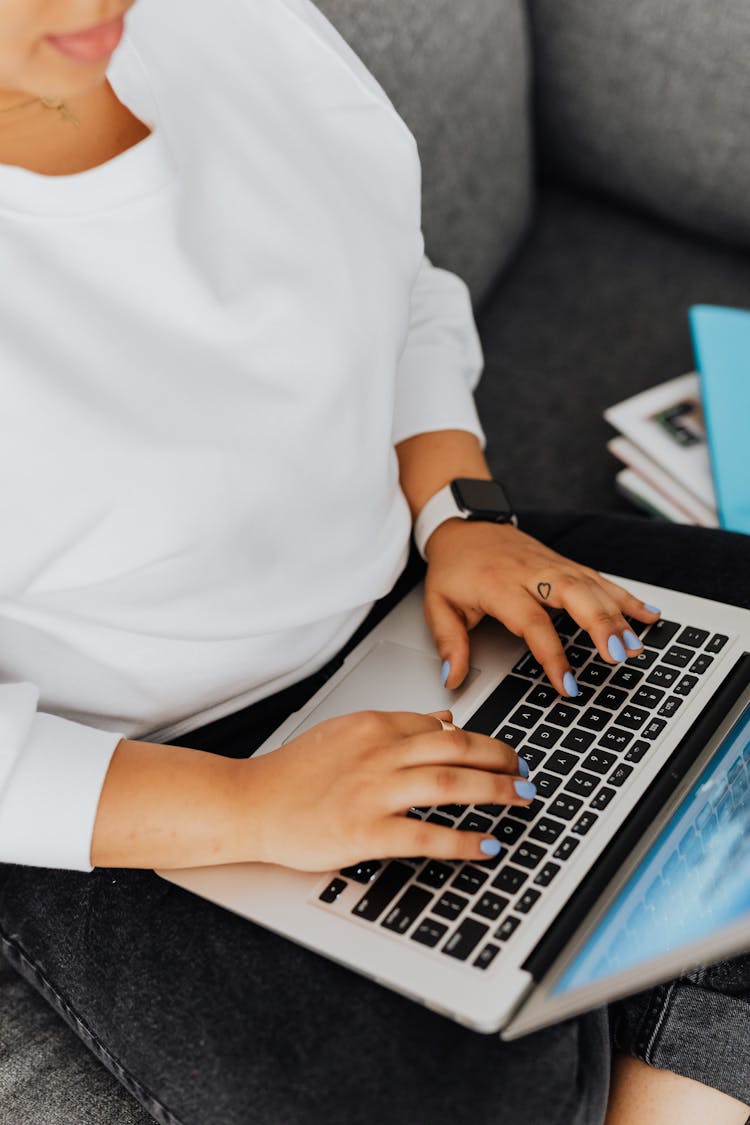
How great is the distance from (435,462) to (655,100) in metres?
0.65

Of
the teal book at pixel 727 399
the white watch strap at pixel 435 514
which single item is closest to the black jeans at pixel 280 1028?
the white watch strap at pixel 435 514

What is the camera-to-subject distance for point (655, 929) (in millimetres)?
685

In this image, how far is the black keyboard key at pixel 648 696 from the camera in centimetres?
81

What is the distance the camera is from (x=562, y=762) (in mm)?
779

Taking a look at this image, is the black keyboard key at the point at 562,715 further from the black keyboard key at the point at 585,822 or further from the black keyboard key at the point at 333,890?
the black keyboard key at the point at 333,890

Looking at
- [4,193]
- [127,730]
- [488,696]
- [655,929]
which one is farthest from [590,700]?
[4,193]

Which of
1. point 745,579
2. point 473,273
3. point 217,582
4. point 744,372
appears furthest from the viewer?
point 473,273

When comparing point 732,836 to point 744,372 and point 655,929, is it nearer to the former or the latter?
point 655,929

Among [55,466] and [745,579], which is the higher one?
[55,466]

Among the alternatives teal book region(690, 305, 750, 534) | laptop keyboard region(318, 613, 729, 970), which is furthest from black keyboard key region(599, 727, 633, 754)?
teal book region(690, 305, 750, 534)

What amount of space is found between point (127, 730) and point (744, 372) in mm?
771

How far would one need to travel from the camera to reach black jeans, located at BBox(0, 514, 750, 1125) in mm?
662

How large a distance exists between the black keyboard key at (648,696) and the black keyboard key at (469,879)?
0.58 feet

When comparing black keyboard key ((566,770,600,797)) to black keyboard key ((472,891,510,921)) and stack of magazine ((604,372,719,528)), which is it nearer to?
black keyboard key ((472,891,510,921))
